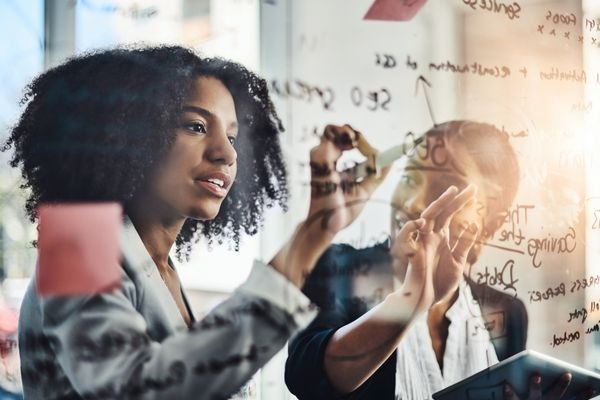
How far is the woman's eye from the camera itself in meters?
1.09

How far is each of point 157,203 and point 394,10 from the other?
1.85ft

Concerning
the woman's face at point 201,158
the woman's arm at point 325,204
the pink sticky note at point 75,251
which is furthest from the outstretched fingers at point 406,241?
the pink sticky note at point 75,251

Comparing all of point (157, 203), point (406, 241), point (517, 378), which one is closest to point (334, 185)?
point (406, 241)

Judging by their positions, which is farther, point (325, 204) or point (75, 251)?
point (325, 204)

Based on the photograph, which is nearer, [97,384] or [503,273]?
[97,384]

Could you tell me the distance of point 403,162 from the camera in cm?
128

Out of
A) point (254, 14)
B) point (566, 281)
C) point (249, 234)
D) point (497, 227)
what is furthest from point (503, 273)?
point (254, 14)

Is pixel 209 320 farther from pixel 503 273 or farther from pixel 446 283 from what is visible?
pixel 503 273

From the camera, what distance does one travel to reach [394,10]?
127 cm

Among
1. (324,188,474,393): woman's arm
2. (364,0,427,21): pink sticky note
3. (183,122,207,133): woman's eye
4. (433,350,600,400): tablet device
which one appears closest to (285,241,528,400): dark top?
(324,188,474,393): woman's arm

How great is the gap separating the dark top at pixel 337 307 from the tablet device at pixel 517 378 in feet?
0.51

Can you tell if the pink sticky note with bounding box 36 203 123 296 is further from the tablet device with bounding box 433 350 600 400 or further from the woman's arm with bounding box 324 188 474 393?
the tablet device with bounding box 433 350 600 400

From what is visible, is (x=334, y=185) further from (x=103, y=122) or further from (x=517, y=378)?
(x=517, y=378)

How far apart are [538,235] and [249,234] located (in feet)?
2.21
